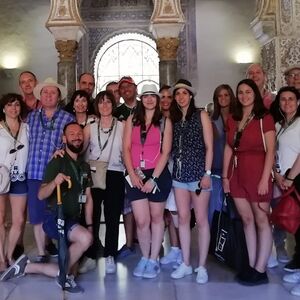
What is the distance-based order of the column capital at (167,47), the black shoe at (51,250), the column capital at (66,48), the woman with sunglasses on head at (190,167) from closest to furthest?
the woman with sunglasses on head at (190,167) < the black shoe at (51,250) < the column capital at (167,47) < the column capital at (66,48)

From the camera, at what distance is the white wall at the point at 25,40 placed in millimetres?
11109

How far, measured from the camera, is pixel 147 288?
12.1ft

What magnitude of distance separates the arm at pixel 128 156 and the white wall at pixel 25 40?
7.66 m

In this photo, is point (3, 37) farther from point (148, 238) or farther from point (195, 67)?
point (148, 238)

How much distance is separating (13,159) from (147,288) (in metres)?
1.51

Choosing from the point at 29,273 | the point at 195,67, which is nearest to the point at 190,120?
the point at 29,273

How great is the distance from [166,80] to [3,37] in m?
4.46

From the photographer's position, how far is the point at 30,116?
422 cm

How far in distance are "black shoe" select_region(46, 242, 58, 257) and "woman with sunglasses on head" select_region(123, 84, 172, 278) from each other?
987 mm

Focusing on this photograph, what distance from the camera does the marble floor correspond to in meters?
3.52

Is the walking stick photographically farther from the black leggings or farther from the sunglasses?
the sunglasses

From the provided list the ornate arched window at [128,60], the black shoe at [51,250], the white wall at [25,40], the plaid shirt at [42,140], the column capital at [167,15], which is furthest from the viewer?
the ornate arched window at [128,60]

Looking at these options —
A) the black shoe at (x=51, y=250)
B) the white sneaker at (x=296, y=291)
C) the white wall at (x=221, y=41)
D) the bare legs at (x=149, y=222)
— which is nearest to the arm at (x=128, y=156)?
the bare legs at (x=149, y=222)

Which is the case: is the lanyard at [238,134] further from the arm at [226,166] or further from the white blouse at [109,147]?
the white blouse at [109,147]
